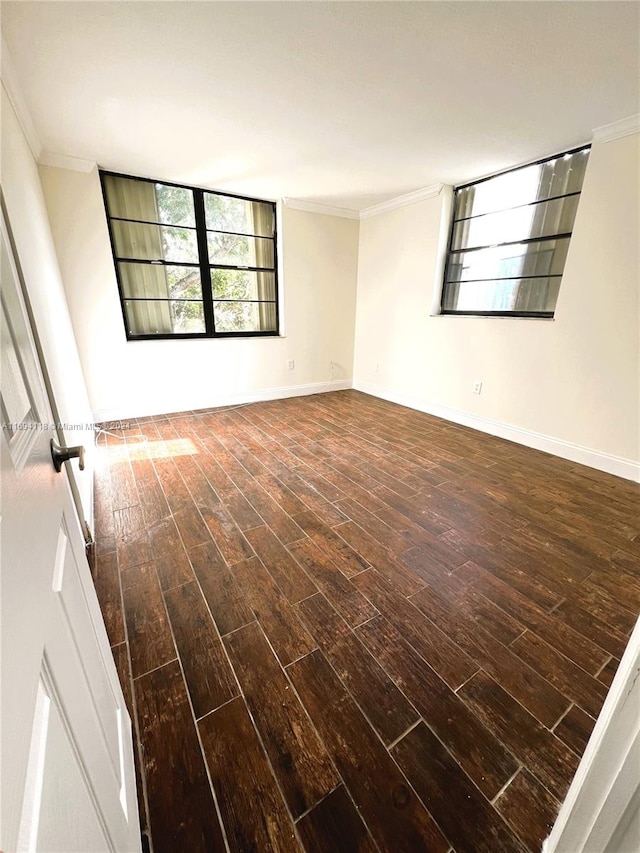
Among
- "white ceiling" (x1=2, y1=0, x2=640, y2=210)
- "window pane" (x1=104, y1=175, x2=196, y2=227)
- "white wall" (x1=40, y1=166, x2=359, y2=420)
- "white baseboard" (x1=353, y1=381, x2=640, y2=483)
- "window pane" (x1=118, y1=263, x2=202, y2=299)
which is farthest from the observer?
"window pane" (x1=118, y1=263, x2=202, y2=299)

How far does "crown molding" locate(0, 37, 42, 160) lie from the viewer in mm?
1759

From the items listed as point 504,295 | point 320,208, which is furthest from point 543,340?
point 320,208

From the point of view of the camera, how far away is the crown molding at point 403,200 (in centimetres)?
355

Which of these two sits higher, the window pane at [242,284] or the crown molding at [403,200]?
the crown molding at [403,200]

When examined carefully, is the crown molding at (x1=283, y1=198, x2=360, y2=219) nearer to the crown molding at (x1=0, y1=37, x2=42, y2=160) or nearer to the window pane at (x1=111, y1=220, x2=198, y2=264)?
the window pane at (x1=111, y1=220, x2=198, y2=264)

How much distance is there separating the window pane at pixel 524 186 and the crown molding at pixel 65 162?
3.45 metres

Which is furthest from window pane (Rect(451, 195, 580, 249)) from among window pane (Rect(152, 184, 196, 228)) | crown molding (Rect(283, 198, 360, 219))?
window pane (Rect(152, 184, 196, 228))

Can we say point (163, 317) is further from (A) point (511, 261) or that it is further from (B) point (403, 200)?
(A) point (511, 261)

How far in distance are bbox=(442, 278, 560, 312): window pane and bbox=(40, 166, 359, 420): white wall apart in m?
1.57

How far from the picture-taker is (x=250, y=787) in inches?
36.6

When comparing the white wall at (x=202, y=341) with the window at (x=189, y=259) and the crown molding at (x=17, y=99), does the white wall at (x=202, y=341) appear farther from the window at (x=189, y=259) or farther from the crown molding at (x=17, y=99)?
the crown molding at (x=17, y=99)

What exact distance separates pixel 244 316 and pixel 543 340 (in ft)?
10.4

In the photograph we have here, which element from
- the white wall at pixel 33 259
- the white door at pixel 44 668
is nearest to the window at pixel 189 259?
the white wall at pixel 33 259

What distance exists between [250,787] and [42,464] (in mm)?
1012
